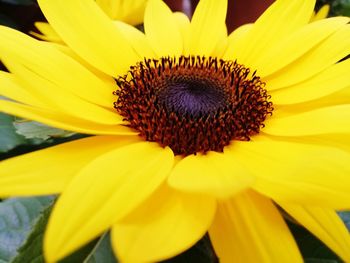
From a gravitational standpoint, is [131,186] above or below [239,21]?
below

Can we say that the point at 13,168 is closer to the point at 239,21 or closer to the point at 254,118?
the point at 254,118

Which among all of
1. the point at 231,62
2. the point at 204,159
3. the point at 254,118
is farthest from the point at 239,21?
the point at 204,159

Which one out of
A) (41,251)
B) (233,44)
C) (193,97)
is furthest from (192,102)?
(41,251)

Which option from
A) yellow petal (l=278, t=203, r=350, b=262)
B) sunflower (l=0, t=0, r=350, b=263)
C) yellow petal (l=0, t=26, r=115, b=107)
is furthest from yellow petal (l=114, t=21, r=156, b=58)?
yellow petal (l=278, t=203, r=350, b=262)

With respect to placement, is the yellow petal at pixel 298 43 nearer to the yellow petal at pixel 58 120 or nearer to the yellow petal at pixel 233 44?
the yellow petal at pixel 233 44

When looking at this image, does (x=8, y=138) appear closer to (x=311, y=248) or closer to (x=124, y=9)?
(x=124, y=9)

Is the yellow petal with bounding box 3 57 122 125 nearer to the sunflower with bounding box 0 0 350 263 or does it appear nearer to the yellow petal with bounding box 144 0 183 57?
the sunflower with bounding box 0 0 350 263
